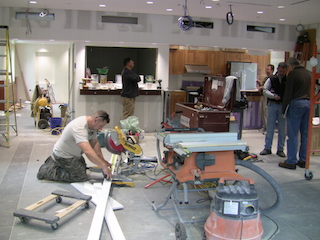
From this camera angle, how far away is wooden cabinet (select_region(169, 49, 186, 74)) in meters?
10.1

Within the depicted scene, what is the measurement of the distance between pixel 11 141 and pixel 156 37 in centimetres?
378

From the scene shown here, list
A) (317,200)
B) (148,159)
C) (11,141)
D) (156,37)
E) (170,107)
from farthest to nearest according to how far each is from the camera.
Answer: (170,107), (156,37), (11,141), (148,159), (317,200)

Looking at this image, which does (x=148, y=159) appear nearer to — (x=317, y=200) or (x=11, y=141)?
(x=317, y=200)

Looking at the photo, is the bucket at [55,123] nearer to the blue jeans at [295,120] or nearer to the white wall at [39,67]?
the blue jeans at [295,120]

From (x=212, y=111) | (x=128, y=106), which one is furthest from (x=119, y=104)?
(x=212, y=111)

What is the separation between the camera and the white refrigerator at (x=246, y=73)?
10.4m

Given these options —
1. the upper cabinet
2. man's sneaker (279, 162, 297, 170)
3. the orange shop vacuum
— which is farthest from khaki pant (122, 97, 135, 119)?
the orange shop vacuum

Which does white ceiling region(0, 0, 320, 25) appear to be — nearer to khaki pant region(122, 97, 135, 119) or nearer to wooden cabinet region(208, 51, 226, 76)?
wooden cabinet region(208, 51, 226, 76)

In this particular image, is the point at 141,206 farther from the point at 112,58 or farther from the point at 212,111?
the point at 112,58

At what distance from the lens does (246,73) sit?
10.5 meters

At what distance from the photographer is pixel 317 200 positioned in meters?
4.73

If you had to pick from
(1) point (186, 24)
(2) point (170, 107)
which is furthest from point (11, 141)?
(1) point (186, 24)

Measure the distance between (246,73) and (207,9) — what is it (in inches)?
131

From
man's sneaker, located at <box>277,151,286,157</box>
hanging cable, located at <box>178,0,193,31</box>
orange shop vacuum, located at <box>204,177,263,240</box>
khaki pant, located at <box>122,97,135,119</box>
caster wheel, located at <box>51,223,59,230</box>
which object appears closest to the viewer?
orange shop vacuum, located at <box>204,177,263,240</box>
